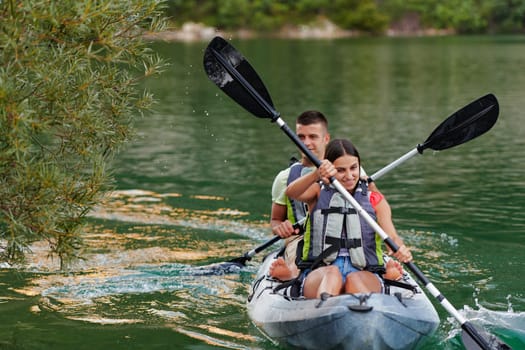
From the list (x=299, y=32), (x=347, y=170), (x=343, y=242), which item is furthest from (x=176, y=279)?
(x=299, y=32)

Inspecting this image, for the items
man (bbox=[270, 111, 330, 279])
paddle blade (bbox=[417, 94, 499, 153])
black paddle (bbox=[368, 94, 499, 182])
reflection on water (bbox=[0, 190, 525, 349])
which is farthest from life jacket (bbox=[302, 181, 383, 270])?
paddle blade (bbox=[417, 94, 499, 153])

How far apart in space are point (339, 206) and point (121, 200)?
6.31m

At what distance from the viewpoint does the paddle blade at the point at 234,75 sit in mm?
7141

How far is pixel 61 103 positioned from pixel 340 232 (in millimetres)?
2271

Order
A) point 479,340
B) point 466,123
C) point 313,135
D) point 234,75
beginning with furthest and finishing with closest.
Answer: point 466,123, point 313,135, point 234,75, point 479,340

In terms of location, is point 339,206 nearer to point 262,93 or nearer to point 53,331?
point 262,93

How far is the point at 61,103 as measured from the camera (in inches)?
219

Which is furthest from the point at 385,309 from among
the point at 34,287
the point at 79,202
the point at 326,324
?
the point at 34,287

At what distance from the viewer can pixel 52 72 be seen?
5.37m

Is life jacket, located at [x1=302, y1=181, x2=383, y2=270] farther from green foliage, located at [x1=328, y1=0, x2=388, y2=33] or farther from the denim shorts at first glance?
green foliage, located at [x1=328, y1=0, x2=388, y2=33]

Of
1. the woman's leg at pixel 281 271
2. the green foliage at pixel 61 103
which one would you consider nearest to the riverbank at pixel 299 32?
the woman's leg at pixel 281 271

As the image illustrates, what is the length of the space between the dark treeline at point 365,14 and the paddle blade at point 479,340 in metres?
89.9

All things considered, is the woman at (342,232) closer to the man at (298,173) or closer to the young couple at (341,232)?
the young couple at (341,232)

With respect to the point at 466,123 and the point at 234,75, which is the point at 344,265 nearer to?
the point at 234,75
